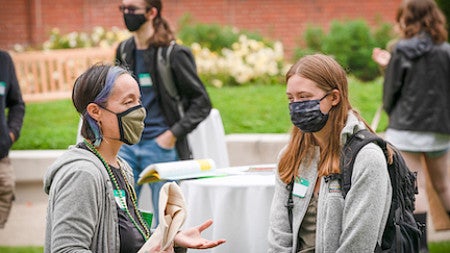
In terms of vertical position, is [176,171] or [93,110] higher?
[93,110]

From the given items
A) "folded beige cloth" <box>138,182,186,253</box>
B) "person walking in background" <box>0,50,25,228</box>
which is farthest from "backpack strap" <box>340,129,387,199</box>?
"person walking in background" <box>0,50,25,228</box>

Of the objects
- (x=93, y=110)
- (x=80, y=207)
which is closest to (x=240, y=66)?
(x=93, y=110)

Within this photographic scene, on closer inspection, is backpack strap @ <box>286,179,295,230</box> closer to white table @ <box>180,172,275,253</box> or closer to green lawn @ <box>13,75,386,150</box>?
white table @ <box>180,172,275,253</box>

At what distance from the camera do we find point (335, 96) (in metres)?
4.67

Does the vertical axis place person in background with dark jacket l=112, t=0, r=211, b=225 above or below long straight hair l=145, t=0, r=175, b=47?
below

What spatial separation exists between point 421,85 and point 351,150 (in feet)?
11.7

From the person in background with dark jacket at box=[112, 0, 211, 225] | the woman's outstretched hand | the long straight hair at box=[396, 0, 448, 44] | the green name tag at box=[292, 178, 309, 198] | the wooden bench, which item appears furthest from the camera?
A: the wooden bench

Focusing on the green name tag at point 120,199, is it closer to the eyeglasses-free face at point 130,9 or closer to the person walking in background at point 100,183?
the person walking in background at point 100,183

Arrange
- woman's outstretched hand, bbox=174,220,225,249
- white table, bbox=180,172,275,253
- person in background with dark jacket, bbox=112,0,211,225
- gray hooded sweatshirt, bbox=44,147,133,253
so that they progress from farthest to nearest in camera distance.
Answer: person in background with dark jacket, bbox=112,0,211,225, white table, bbox=180,172,275,253, woman's outstretched hand, bbox=174,220,225,249, gray hooded sweatshirt, bbox=44,147,133,253

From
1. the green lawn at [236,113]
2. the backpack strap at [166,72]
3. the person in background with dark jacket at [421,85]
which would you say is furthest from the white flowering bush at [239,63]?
the backpack strap at [166,72]

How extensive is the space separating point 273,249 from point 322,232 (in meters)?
0.38

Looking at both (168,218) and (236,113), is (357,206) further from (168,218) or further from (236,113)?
(236,113)

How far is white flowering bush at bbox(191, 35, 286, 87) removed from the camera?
45.4ft

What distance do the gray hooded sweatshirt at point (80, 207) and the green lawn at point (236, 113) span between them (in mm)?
6847
